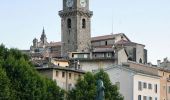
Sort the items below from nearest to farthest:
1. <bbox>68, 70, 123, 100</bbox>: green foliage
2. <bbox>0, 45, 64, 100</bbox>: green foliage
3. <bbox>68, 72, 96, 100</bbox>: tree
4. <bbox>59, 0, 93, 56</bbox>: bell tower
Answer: <bbox>0, 45, 64, 100</bbox>: green foliage, <bbox>68, 72, 96, 100</bbox>: tree, <bbox>68, 70, 123, 100</bbox>: green foliage, <bbox>59, 0, 93, 56</bbox>: bell tower

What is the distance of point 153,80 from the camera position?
91.6 m

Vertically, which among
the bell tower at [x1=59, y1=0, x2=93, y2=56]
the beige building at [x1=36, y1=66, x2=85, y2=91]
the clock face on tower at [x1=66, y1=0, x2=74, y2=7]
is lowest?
the beige building at [x1=36, y1=66, x2=85, y2=91]

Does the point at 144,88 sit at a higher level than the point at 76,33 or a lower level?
lower

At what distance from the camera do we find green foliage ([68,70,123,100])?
245 ft

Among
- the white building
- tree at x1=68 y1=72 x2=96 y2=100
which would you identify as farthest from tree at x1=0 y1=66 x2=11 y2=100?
the white building

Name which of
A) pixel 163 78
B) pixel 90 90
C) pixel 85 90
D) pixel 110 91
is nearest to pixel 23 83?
pixel 85 90

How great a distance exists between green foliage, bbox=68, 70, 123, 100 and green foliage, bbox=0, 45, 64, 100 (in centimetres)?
219

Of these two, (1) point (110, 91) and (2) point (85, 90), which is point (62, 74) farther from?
(1) point (110, 91)

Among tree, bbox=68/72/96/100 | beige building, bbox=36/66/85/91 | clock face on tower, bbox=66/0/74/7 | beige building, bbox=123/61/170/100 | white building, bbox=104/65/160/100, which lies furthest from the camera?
clock face on tower, bbox=66/0/74/7

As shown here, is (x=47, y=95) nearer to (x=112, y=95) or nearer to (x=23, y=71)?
(x=23, y=71)

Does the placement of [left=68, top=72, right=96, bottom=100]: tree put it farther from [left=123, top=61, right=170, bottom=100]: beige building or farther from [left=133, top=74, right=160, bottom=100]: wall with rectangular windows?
[left=123, top=61, right=170, bottom=100]: beige building

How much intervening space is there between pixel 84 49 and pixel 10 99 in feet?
233

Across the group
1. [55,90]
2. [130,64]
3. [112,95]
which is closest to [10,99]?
[55,90]

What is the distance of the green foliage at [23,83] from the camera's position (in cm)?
6806
